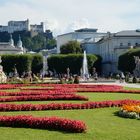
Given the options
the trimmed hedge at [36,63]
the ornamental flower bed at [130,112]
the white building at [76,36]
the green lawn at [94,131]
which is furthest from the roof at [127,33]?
the green lawn at [94,131]

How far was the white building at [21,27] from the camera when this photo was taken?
181125 millimetres

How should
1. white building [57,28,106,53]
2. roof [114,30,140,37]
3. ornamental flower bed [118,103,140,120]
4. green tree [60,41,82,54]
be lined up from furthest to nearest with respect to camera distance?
white building [57,28,106,53] → green tree [60,41,82,54] → roof [114,30,140,37] → ornamental flower bed [118,103,140,120]

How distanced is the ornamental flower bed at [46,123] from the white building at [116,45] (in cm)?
8076

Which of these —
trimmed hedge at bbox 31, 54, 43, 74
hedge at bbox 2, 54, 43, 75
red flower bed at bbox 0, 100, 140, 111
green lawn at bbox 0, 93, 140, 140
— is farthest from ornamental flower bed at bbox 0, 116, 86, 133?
trimmed hedge at bbox 31, 54, 43, 74

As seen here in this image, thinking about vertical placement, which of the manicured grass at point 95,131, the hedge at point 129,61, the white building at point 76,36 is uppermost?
the white building at point 76,36

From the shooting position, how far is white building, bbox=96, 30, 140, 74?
9419 cm

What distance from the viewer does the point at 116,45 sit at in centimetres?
9694

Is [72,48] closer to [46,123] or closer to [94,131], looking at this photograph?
[46,123]

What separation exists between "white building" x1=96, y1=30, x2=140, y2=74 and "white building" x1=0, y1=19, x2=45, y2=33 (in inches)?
3218

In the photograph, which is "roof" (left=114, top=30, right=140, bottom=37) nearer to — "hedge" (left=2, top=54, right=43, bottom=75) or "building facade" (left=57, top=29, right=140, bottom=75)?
"building facade" (left=57, top=29, right=140, bottom=75)

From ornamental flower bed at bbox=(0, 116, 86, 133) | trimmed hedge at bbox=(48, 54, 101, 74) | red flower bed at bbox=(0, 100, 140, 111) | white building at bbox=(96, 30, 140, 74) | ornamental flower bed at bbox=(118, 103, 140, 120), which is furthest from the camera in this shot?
white building at bbox=(96, 30, 140, 74)

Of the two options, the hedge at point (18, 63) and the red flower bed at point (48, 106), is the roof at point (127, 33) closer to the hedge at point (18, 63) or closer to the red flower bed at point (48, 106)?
the hedge at point (18, 63)

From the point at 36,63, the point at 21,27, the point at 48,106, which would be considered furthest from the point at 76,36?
the point at 48,106

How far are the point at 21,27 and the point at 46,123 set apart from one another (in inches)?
6759
